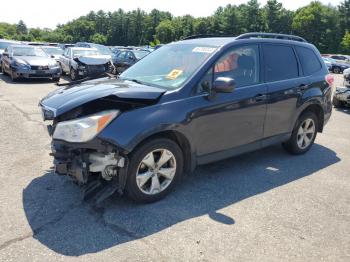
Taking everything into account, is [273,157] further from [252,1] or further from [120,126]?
[252,1]

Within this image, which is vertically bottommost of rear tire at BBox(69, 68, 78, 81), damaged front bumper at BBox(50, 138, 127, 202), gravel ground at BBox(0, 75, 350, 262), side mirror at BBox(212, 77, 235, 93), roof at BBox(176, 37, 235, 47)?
gravel ground at BBox(0, 75, 350, 262)

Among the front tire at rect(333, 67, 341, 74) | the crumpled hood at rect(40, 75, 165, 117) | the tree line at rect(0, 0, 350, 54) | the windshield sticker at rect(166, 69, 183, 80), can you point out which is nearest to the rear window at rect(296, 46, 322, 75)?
the windshield sticker at rect(166, 69, 183, 80)

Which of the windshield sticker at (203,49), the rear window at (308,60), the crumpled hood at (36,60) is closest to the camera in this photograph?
the windshield sticker at (203,49)

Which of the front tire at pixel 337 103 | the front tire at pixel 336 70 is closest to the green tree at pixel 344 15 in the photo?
the front tire at pixel 336 70

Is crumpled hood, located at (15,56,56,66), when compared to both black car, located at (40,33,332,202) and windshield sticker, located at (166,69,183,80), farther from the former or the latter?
windshield sticker, located at (166,69,183,80)

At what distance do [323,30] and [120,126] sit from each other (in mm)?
84988

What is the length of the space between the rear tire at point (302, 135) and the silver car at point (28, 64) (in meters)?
11.5

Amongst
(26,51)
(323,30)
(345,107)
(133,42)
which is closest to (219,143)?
(345,107)

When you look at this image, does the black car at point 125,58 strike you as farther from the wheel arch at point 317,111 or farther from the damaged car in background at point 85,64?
the wheel arch at point 317,111

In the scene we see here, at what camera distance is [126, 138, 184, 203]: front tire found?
3.96 metres

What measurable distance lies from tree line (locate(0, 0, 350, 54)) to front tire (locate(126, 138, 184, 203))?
49.0m

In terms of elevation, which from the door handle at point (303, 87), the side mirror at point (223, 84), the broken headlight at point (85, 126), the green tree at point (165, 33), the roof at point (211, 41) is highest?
the green tree at point (165, 33)

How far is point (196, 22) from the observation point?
102m

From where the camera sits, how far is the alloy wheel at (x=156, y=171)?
13.3 feet
